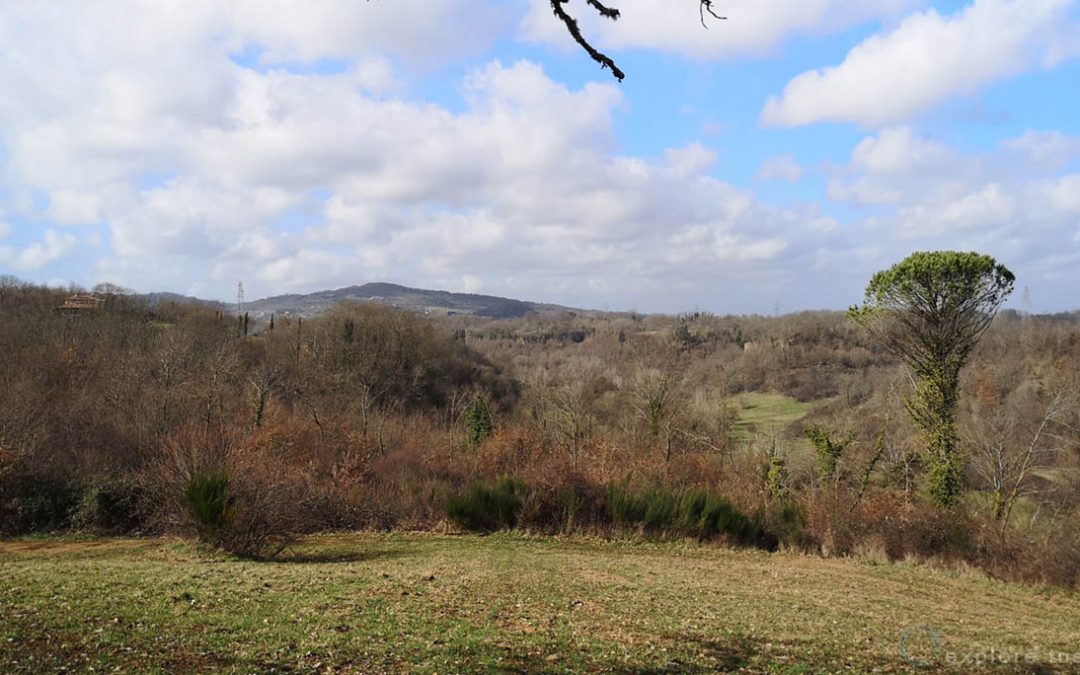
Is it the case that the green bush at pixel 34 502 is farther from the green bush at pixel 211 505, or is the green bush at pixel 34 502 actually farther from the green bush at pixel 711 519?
the green bush at pixel 711 519

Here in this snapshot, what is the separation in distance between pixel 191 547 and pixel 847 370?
86840 mm

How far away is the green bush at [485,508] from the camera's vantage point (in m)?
23.0

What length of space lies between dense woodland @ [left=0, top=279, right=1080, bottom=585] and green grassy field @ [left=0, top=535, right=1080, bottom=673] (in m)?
3.86

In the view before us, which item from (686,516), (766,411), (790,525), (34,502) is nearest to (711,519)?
(686,516)

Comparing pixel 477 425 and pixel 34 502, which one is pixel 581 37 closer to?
pixel 34 502

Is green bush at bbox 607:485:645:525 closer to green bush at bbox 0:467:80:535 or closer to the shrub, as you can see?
the shrub

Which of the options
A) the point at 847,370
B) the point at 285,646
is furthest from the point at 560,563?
the point at 847,370

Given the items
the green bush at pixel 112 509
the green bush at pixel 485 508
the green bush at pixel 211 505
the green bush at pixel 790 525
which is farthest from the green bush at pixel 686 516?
the green bush at pixel 112 509

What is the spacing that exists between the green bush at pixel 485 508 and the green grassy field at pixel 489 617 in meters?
5.78

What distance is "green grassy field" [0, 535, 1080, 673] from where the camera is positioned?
7.36m

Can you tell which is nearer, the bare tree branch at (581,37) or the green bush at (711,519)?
the bare tree branch at (581,37)

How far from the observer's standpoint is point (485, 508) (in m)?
23.4

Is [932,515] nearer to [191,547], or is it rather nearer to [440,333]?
[191,547]

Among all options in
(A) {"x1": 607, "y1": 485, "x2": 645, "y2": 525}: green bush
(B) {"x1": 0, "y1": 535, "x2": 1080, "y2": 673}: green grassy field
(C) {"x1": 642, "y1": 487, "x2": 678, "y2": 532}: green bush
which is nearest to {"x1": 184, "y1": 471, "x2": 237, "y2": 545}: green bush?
(B) {"x1": 0, "y1": 535, "x2": 1080, "y2": 673}: green grassy field
